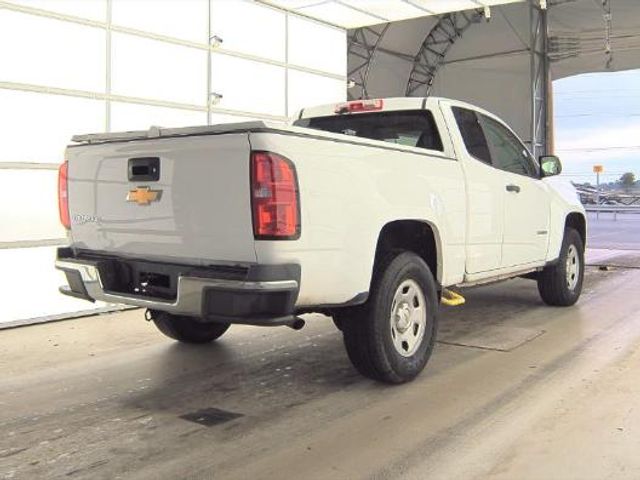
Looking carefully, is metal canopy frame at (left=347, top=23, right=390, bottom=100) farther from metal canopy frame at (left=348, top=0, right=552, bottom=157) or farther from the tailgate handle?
the tailgate handle

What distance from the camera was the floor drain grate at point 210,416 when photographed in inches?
170

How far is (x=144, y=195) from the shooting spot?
14.3 ft

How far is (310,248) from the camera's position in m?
4.10

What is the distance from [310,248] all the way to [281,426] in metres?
1.09

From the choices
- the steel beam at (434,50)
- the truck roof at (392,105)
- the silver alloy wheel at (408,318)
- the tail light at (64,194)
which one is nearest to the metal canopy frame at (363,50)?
the steel beam at (434,50)

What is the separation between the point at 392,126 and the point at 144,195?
249 centimetres

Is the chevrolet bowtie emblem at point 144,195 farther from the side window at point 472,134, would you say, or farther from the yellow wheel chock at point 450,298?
the side window at point 472,134

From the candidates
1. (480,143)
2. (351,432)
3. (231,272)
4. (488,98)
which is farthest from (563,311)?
(488,98)

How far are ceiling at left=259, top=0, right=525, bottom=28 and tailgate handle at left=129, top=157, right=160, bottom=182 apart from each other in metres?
6.22

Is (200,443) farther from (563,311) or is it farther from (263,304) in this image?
(563,311)

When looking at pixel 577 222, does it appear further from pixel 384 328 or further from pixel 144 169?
pixel 144 169

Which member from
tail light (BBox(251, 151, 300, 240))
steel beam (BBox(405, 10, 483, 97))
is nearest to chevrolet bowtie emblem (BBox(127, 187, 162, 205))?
tail light (BBox(251, 151, 300, 240))

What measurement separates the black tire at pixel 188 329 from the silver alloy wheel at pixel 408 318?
1.75 metres

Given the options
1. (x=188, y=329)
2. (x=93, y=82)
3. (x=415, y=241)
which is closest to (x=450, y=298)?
(x=415, y=241)
